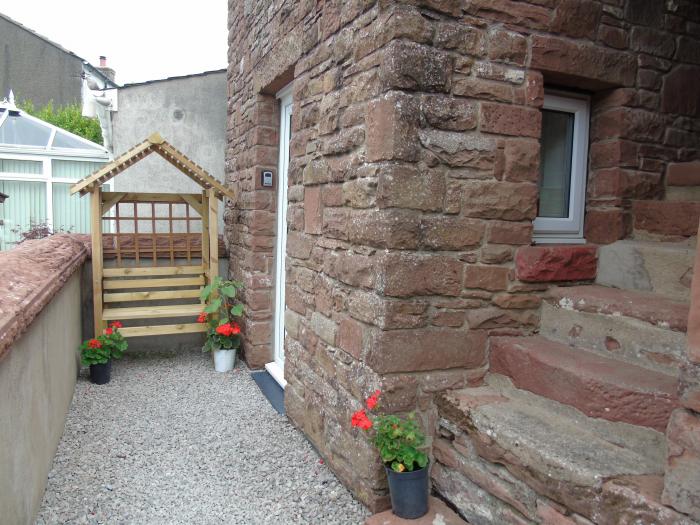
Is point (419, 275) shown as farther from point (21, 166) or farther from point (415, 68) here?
point (21, 166)

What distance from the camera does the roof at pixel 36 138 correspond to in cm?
1022

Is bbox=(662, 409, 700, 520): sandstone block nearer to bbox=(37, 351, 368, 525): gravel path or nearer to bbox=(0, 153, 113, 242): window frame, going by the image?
bbox=(37, 351, 368, 525): gravel path

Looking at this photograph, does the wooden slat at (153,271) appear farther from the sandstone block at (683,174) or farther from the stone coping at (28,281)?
the sandstone block at (683,174)

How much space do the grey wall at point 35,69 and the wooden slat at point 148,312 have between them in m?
16.2

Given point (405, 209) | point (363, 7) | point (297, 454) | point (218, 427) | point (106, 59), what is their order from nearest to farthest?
point (405, 209) < point (363, 7) < point (297, 454) < point (218, 427) < point (106, 59)

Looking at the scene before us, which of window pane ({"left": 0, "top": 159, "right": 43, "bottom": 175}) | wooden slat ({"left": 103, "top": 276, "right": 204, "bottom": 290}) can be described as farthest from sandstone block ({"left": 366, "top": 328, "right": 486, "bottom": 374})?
window pane ({"left": 0, "top": 159, "right": 43, "bottom": 175})

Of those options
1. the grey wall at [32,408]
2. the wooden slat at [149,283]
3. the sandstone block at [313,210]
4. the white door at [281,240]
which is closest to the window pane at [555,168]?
the sandstone block at [313,210]

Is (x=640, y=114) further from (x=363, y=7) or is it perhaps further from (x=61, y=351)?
(x=61, y=351)

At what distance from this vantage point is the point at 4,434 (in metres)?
2.18

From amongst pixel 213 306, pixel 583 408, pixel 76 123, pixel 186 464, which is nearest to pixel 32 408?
pixel 186 464

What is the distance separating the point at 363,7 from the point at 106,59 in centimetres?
1723

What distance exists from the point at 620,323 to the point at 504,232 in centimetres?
70

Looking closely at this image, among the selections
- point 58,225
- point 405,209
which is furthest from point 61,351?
point 58,225

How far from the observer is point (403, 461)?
255 centimetres
